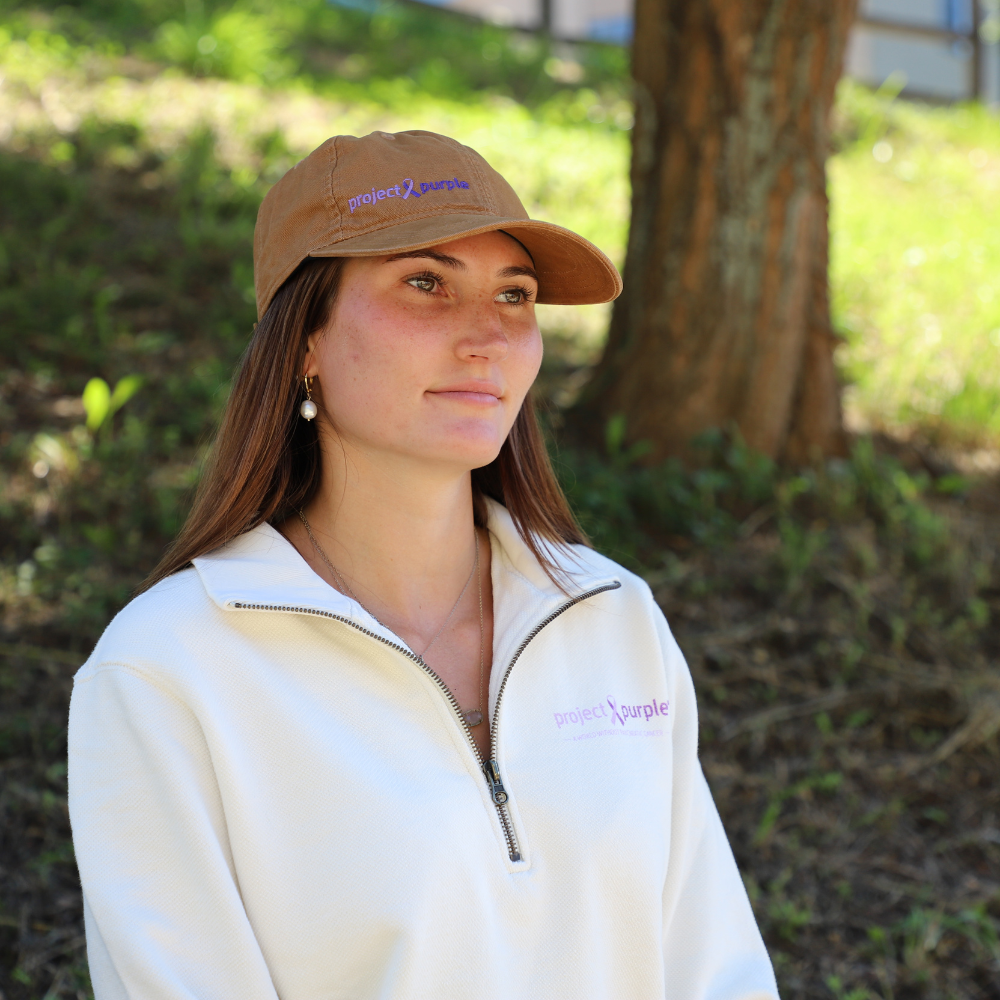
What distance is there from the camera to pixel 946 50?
13.9m

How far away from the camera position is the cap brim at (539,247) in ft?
6.13

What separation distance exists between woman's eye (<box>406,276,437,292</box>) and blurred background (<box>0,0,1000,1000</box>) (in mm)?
1095

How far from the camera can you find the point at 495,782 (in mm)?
1858

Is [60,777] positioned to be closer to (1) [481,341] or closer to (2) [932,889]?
(1) [481,341]

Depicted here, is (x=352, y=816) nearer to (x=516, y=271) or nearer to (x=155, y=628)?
(x=155, y=628)

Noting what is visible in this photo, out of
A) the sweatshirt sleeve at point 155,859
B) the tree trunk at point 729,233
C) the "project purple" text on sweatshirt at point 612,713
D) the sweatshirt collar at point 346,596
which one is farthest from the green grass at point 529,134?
the sweatshirt sleeve at point 155,859

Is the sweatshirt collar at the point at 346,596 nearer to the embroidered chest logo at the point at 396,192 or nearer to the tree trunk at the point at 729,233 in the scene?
the embroidered chest logo at the point at 396,192

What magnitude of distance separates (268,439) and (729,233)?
3.31 metres

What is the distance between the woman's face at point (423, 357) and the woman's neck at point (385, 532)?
102 mm

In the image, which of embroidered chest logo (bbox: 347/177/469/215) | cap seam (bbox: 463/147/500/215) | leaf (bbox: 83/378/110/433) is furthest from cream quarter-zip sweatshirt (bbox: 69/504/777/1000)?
leaf (bbox: 83/378/110/433)

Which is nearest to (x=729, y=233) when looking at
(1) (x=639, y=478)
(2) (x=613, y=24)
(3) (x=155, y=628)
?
(1) (x=639, y=478)

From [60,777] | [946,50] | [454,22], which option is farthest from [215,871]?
[946,50]

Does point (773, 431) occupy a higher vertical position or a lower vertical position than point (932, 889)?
higher

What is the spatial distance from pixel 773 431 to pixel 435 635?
321 centimetres
